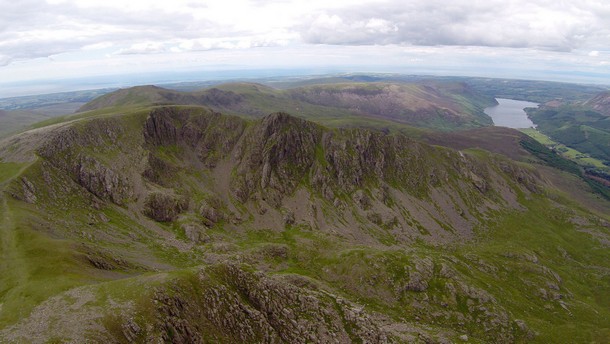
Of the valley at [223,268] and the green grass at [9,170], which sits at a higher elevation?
the green grass at [9,170]

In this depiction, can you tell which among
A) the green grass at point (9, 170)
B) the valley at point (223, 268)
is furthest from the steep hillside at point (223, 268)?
the green grass at point (9, 170)

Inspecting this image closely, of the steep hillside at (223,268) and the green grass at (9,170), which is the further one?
the green grass at (9,170)

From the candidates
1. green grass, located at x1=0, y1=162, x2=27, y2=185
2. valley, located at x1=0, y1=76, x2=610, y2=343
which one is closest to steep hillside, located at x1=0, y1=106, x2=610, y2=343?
valley, located at x1=0, y1=76, x2=610, y2=343

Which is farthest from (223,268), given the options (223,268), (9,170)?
(9,170)

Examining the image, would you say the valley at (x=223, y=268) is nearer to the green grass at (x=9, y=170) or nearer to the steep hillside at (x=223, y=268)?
the steep hillside at (x=223, y=268)

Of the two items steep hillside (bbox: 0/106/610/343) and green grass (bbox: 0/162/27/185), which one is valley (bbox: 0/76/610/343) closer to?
steep hillside (bbox: 0/106/610/343)

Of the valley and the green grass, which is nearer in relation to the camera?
the valley

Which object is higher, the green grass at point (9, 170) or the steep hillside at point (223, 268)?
the green grass at point (9, 170)

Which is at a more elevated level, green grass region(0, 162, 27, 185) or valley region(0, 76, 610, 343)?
green grass region(0, 162, 27, 185)

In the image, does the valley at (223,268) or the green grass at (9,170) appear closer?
the valley at (223,268)
